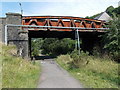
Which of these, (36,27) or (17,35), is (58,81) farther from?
(36,27)

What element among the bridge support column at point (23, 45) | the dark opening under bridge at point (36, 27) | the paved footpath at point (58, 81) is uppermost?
the dark opening under bridge at point (36, 27)

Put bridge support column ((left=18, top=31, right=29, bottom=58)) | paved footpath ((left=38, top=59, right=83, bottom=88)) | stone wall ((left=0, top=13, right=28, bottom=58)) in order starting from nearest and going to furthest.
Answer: paved footpath ((left=38, top=59, right=83, bottom=88)) < bridge support column ((left=18, top=31, right=29, bottom=58)) < stone wall ((left=0, top=13, right=28, bottom=58))

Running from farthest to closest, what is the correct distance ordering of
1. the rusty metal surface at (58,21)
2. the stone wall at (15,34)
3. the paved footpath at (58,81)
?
the rusty metal surface at (58,21) < the stone wall at (15,34) < the paved footpath at (58,81)

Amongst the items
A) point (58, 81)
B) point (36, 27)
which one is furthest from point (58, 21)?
point (58, 81)

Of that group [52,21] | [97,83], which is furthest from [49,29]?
[97,83]

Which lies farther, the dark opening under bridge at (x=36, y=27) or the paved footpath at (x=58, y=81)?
the dark opening under bridge at (x=36, y=27)

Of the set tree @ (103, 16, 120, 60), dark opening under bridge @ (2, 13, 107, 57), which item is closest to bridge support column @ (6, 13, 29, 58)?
dark opening under bridge @ (2, 13, 107, 57)

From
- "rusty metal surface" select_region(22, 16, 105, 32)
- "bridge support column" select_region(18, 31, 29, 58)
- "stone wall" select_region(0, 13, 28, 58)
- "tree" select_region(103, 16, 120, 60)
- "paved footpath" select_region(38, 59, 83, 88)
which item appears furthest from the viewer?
"rusty metal surface" select_region(22, 16, 105, 32)

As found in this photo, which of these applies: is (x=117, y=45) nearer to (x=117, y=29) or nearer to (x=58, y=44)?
(x=117, y=29)

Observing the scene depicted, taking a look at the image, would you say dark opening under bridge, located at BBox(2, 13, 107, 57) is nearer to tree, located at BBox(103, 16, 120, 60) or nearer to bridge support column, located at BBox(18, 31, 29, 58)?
bridge support column, located at BBox(18, 31, 29, 58)

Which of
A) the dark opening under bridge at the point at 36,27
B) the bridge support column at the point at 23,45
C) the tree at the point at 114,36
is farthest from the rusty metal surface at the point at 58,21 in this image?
the tree at the point at 114,36

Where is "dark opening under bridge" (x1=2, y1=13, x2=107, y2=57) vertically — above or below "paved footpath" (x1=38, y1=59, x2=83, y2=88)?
above

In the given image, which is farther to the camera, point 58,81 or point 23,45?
point 23,45

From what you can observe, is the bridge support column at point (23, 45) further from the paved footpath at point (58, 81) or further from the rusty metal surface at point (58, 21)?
the paved footpath at point (58, 81)
